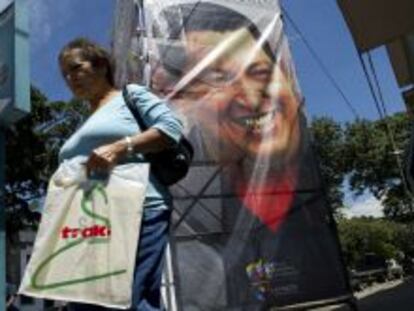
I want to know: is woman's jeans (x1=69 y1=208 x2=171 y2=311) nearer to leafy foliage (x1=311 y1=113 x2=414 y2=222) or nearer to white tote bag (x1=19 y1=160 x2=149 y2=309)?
white tote bag (x1=19 y1=160 x2=149 y2=309)

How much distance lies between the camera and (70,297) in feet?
8.58

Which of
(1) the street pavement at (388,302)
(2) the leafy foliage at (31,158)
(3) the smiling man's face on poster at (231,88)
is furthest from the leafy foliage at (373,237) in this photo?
(3) the smiling man's face on poster at (231,88)

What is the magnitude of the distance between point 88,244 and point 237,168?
589cm

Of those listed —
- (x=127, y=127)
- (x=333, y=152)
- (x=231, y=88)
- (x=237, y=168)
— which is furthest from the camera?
(x=333, y=152)

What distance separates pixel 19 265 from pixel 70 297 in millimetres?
37466

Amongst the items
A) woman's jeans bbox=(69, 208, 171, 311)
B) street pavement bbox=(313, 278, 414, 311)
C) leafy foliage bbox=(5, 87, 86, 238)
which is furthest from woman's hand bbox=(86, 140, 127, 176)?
leafy foliage bbox=(5, 87, 86, 238)

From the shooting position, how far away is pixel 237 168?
848 cm

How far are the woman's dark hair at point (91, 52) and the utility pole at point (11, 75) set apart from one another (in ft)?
6.86

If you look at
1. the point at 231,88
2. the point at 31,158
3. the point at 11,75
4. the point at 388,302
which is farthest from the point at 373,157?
the point at 11,75

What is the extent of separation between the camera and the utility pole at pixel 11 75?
5102 millimetres

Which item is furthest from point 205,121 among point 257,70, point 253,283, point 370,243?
point 370,243

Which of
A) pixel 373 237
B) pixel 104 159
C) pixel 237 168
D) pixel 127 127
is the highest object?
pixel 373 237

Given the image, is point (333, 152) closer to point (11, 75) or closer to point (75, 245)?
point (11, 75)

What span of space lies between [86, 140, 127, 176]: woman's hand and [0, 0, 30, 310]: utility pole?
2.47 meters
